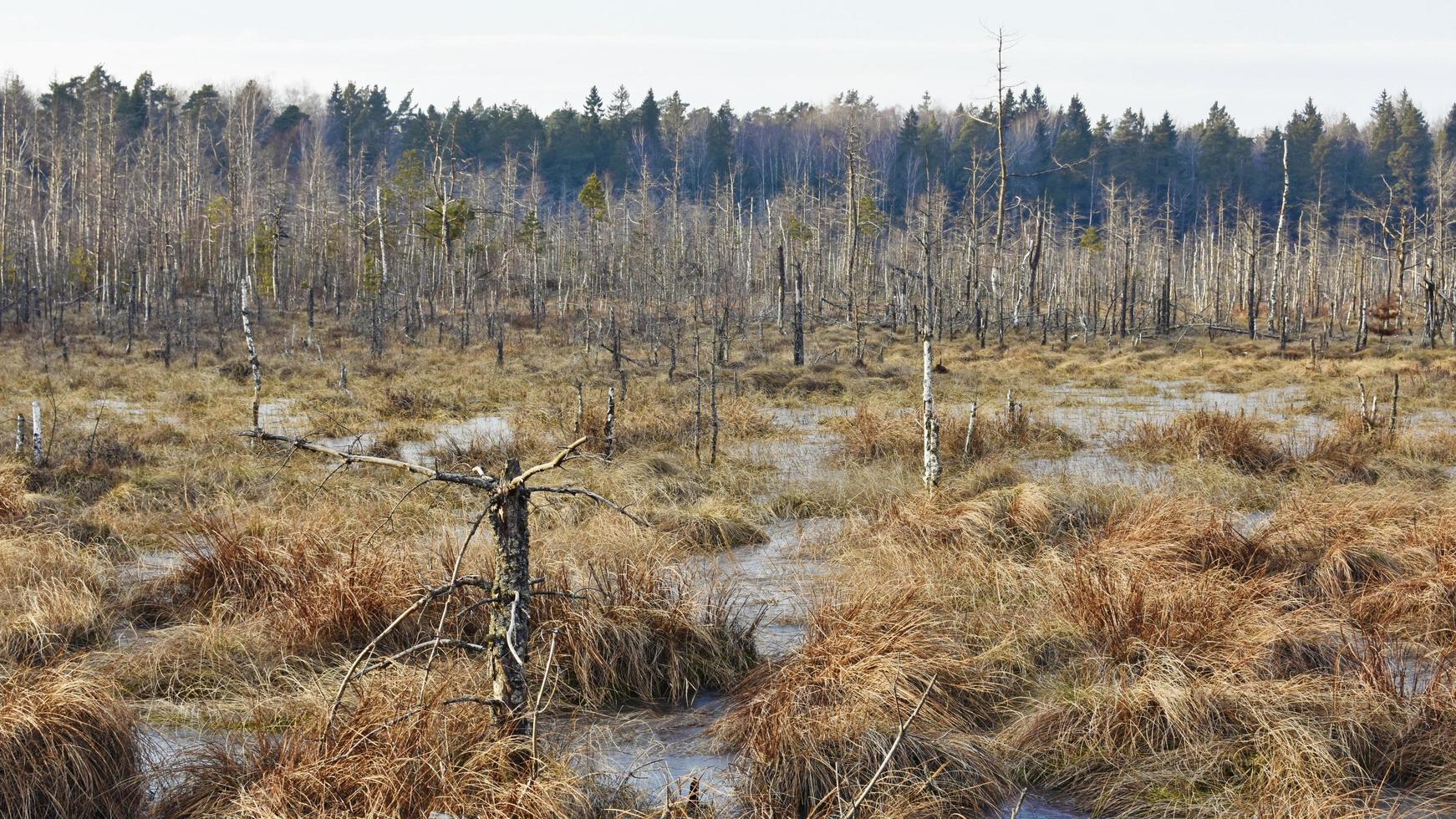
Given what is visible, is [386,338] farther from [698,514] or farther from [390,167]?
[390,167]

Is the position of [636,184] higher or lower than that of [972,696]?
higher

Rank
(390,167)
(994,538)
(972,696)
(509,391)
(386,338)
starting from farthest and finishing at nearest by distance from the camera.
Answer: (390,167) → (386,338) → (509,391) → (994,538) → (972,696)

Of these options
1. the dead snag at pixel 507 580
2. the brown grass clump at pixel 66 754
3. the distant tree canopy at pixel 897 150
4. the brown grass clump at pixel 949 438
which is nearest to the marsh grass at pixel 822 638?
the brown grass clump at pixel 66 754

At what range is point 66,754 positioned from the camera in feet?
13.9

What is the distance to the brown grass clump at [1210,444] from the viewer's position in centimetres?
1221

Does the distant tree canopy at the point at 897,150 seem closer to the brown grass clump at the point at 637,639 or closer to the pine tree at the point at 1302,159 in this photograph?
the pine tree at the point at 1302,159

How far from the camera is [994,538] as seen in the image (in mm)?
8516

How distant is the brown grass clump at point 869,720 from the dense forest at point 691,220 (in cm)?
739

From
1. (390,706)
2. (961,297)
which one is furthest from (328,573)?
(961,297)

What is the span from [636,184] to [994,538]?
71.7 metres

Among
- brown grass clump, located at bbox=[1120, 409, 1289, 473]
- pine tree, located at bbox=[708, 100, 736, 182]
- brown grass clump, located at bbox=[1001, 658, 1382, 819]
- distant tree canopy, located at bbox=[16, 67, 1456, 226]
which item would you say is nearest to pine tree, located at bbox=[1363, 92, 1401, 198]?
distant tree canopy, located at bbox=[16, 67, 1456, 226]

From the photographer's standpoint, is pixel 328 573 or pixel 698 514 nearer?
pixel 328 573

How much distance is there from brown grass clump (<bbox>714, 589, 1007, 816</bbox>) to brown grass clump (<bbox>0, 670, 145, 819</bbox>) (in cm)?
255

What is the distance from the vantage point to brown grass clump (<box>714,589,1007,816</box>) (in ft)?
14.6
